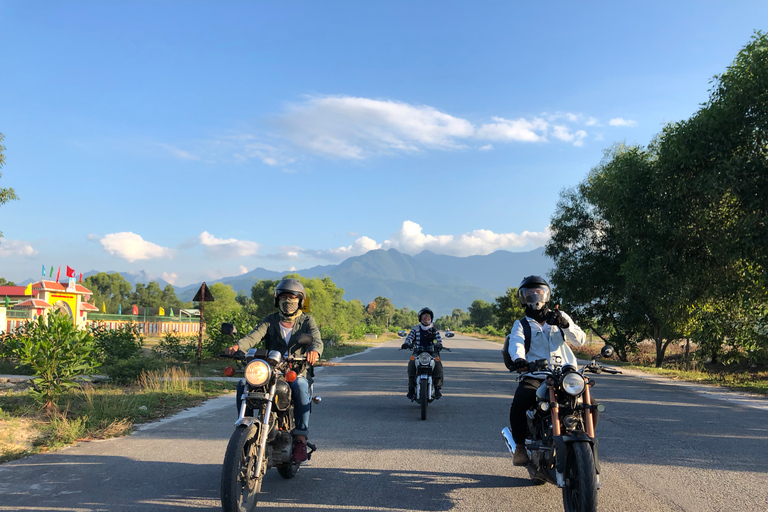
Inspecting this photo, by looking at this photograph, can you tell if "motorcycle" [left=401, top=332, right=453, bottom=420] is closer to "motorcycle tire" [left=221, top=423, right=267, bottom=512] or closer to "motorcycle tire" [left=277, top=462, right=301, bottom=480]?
"motorcycle tire" [left=277, top=462, right=301, bottom=480]

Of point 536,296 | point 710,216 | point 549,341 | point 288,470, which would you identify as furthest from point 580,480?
point 710,216

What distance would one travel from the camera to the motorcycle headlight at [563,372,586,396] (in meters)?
4.16

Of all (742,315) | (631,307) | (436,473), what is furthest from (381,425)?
(631,307)

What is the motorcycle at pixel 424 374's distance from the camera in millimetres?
8930

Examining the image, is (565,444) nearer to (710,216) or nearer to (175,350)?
(710,216)

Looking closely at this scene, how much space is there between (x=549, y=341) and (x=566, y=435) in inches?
42.7

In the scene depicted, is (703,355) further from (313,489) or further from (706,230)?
(313,489)

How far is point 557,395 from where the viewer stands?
4.39 m

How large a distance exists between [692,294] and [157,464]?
1825cm

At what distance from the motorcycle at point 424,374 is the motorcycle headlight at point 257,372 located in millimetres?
4836

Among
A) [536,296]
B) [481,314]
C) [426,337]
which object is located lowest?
[481,314]

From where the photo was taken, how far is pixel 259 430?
4.41 metres

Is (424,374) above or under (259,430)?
under

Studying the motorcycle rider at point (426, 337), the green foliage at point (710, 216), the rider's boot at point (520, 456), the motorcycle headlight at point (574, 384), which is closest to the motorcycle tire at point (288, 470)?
the rider's boot at point (520, 456)
